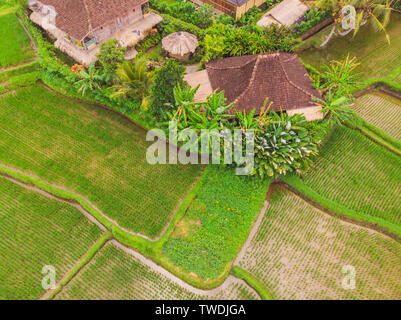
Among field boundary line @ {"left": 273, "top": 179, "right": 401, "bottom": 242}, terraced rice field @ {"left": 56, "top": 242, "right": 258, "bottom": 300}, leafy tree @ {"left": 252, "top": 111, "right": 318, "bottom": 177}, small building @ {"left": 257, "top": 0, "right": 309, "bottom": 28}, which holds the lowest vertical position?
terraced rice field @ {"left": 56, "top": 242, "right": 258, "bottom": 300}

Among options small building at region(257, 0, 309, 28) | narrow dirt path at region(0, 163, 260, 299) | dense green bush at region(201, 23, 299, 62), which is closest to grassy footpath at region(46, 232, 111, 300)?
narrow dirt path at region(0, 163, 260, 299)

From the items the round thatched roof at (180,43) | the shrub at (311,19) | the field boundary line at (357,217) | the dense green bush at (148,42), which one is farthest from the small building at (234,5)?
the field boundary line at (357,217)

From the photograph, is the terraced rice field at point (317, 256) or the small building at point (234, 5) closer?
the terraced rice field at point (317, 256)

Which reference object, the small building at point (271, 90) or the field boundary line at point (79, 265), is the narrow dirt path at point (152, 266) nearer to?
the field boundary line at point (79, 265)

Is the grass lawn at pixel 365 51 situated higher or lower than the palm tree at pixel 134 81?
higher

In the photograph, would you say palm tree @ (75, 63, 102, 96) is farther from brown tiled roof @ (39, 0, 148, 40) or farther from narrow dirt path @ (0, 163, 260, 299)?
narrow dirt path @ (0, 163, 260, 299)

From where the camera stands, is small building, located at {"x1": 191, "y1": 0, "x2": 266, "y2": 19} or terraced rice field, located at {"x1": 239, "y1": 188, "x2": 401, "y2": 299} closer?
terraced rice field, located at {"x1": 239, "y1": 188, "x2": 401, "y2": 299}

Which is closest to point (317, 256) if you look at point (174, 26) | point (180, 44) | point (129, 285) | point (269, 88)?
point (269, 88)
